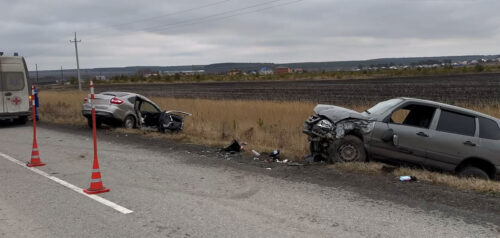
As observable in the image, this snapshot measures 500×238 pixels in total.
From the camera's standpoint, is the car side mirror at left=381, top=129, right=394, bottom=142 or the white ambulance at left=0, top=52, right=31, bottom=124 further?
the white ambulance at left=0, top=52, right=31, bottom=124

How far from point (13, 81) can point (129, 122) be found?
5.88m

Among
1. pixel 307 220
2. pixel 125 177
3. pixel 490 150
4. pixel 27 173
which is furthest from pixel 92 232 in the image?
pixel 490 150

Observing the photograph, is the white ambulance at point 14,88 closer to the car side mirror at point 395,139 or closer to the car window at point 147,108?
the car window at point 147,108

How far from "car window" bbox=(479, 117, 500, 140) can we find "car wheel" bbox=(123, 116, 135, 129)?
11.2m

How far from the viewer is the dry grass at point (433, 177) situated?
693 centimetres

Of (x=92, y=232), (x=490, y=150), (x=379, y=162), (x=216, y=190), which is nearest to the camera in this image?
(x=92, y=232)

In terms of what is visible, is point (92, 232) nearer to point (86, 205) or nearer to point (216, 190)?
point (86, 205)

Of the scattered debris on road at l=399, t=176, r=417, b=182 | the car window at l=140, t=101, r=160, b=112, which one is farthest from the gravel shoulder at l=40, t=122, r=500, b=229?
the car window at l=140, t=101, r=160, b=112

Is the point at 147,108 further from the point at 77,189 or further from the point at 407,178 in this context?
the point at 407,178

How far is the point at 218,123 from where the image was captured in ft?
55.7

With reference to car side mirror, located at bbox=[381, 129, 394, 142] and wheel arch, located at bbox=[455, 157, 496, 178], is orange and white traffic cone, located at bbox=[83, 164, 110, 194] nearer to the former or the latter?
car side mirror, located at bbox=[381, 129, 394, 142]

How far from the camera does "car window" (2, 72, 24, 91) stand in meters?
17.4

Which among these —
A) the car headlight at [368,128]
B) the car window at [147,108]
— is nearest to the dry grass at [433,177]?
the car headlight at [368,128]

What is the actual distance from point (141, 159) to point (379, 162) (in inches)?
203
